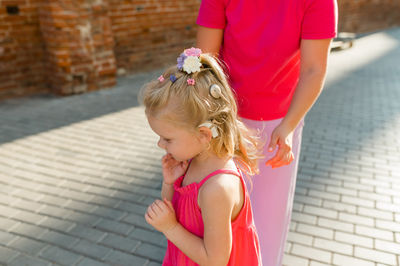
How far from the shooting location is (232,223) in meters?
1.35

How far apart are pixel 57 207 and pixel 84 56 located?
3247 millimetres

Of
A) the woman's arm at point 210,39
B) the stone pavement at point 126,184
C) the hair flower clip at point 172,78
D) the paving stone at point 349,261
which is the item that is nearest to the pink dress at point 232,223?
the hair flower clip at point 172,78

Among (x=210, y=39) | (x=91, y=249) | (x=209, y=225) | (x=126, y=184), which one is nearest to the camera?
(x=209, y=225)

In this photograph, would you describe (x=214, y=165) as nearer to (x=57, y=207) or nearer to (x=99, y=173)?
(x=57, y=207)

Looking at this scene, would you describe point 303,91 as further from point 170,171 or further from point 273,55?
point 170,171

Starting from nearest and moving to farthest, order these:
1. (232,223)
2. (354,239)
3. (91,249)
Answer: (232,223), (91,249), (354,239)

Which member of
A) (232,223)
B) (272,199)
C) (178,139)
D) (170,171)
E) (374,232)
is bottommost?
(374,232)

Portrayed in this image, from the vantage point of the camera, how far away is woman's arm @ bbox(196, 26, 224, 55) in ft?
5.47

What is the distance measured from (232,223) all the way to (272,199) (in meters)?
0.55

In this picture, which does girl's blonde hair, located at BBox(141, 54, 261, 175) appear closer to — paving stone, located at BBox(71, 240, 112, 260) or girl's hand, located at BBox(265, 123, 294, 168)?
girl's hand, located at BBox(265, 123, 294, 168)

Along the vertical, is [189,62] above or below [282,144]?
above

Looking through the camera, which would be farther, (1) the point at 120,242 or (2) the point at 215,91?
(1) the point at 120,242

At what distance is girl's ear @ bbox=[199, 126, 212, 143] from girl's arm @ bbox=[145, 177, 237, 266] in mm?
136

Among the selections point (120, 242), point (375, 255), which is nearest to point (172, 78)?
point (120, 242)
